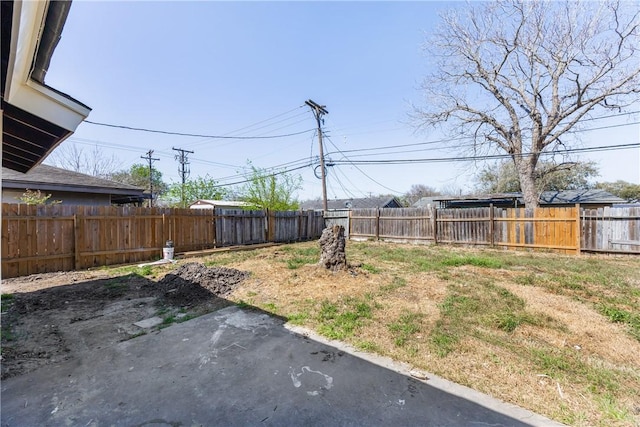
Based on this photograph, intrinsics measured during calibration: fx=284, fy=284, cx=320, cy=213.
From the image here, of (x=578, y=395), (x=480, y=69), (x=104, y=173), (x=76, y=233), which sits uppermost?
(x=480, y=69)

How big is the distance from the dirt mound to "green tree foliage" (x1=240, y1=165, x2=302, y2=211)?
10.8m

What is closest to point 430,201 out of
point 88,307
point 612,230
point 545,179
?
point 545,179

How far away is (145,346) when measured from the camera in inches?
121

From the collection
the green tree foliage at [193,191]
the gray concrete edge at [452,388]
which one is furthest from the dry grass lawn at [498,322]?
the green tree foliage at [193,191]

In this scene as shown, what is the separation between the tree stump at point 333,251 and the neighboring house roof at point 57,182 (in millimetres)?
8720

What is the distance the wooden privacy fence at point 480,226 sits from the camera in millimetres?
9375

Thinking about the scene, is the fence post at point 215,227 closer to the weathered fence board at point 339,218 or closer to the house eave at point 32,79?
the weathered fence board at point 339,218

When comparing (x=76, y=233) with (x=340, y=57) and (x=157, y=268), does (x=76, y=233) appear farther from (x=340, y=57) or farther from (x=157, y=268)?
(x=340, y=57)

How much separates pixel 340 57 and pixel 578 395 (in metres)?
11.4

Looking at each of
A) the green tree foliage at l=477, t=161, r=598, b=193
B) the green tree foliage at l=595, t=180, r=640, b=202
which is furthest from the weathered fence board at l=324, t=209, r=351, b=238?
the green tree foliage at l=595, t=180, r=640, b=202

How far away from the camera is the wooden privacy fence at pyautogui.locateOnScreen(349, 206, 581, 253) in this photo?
9375 millimetres

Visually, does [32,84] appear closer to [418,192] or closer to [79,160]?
[79,160]

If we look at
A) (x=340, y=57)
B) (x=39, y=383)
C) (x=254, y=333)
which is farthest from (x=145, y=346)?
(x=340, y=57)

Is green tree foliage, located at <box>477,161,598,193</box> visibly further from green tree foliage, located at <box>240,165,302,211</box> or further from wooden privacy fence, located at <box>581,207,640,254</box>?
green tree foliage, located at <box>240,165,302,211</box>
